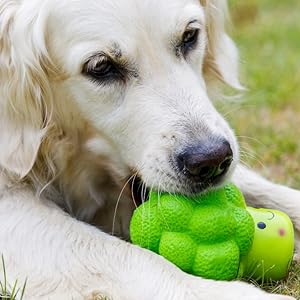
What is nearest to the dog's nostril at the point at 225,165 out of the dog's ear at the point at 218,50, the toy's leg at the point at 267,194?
the toy's leg at the point at 267,194

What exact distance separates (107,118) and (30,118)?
13.9 inches

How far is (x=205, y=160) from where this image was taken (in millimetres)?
3150

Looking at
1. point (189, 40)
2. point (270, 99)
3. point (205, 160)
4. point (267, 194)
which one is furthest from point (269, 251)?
point (270, 99)

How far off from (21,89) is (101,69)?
1.20ft

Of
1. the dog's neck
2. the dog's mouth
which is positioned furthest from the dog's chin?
the dog's neck

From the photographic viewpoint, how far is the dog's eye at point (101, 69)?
3396mm

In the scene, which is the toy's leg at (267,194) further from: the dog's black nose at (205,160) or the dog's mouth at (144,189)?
the dog's black nose at (205,160)

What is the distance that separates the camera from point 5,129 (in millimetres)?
3604

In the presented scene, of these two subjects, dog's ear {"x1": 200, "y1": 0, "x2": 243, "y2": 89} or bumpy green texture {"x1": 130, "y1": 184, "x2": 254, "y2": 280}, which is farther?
dog's ear {"x1": 200, "y1": 0, "x2": 243, "y2": 89}

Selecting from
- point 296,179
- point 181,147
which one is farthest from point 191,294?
point 296,179

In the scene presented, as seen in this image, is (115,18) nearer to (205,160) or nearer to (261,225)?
(205,160)

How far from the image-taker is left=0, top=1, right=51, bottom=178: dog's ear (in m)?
3.50

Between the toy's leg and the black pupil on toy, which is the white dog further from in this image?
the toy's leg

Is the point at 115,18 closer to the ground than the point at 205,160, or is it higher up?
higher up
